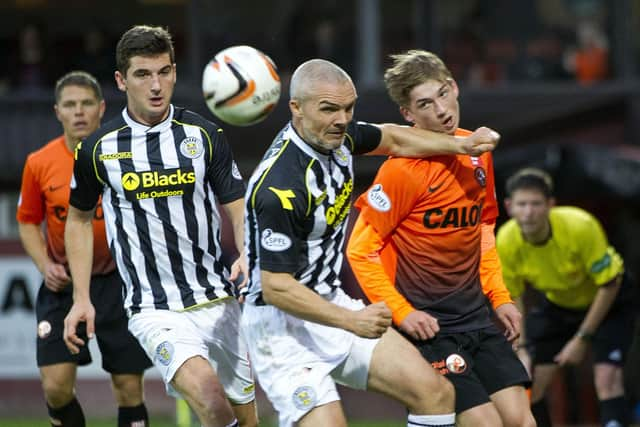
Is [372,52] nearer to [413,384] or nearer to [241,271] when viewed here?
[241,271]

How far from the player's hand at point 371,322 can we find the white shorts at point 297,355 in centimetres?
33

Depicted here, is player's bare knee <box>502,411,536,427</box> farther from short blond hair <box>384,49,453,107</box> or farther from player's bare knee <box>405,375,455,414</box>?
short blond hair <box>384,49,453,107</box>

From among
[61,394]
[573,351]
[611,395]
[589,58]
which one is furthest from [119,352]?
[589,58]

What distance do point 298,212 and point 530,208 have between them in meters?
2.75

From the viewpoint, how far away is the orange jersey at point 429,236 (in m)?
5.69

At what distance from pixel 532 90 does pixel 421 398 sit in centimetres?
925

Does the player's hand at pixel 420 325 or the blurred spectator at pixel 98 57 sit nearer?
the player's hand at pixel 420 325

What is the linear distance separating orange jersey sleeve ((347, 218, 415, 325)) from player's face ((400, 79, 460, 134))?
0.58m

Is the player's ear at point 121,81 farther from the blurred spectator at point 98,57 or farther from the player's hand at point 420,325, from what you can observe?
the blurred spectator at point 98,57

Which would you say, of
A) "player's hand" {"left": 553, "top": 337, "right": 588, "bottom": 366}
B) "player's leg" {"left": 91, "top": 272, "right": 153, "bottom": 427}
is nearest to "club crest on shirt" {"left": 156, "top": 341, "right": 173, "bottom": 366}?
"player's leg" {"left": 91, "top": 272, "right": 153, "bottom": 427}

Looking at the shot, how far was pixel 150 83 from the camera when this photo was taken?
18.9 ft

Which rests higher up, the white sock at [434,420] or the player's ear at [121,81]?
the player's ear at [121,81]

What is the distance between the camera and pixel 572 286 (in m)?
8.10

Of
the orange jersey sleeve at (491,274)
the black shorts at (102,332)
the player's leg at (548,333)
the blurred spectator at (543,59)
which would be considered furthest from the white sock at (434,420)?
the blurred spectator at (543,59)
